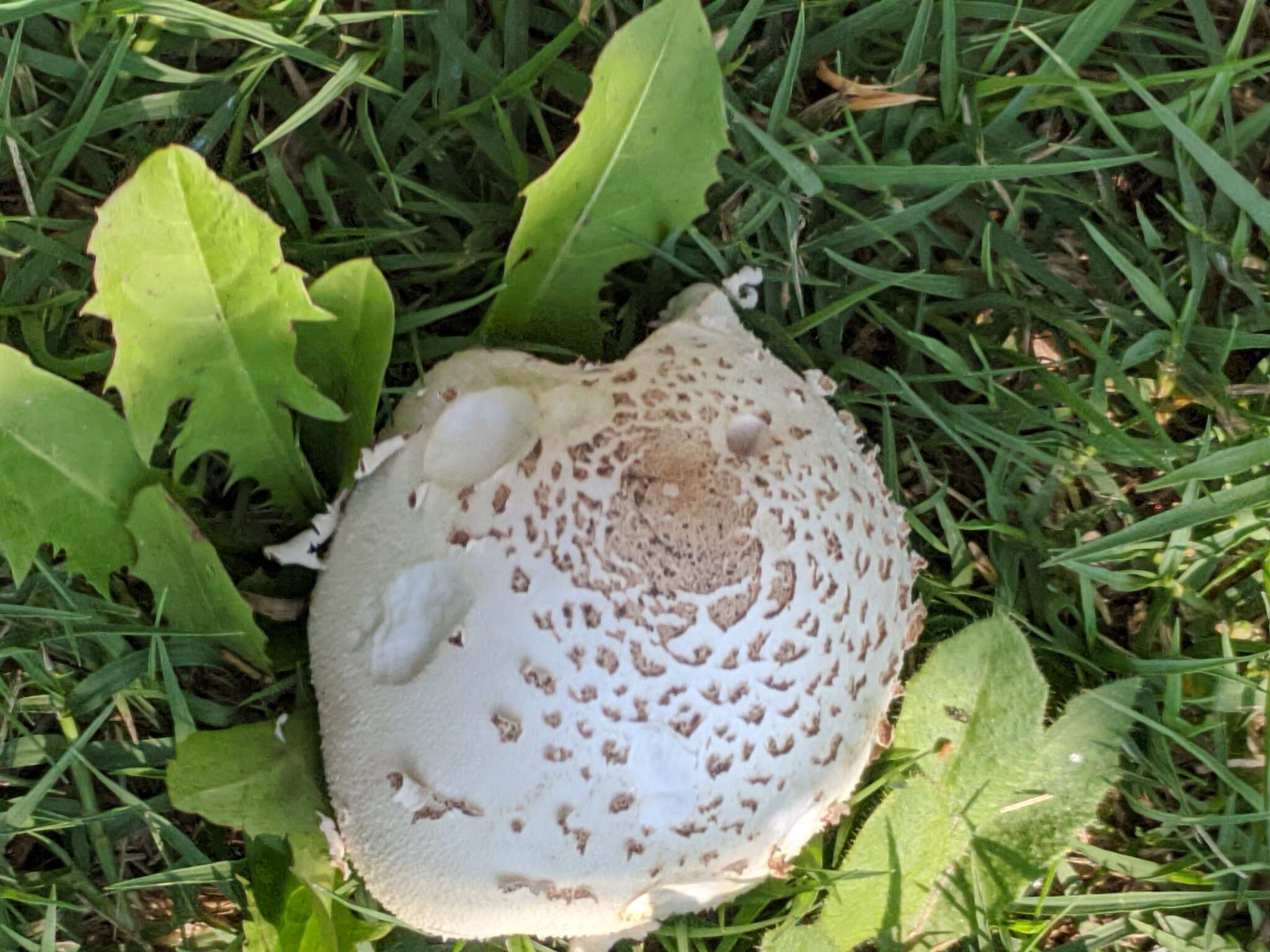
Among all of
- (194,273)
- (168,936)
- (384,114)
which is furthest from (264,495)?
(168,936)

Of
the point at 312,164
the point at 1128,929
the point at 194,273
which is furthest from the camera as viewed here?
the point at 1128,929

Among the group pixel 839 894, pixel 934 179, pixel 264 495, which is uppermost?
pixel 934 179

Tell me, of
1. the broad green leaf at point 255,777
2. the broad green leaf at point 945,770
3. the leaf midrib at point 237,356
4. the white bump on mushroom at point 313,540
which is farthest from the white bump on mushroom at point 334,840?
the broad green leaf at point 945,770

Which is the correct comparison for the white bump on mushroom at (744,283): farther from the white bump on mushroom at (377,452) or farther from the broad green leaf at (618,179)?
the white bump on mushroom at (377,452)

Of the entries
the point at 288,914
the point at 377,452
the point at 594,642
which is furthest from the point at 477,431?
the point at 288,914

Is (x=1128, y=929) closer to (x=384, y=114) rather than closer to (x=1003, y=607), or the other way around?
(x=1003, y=607)
